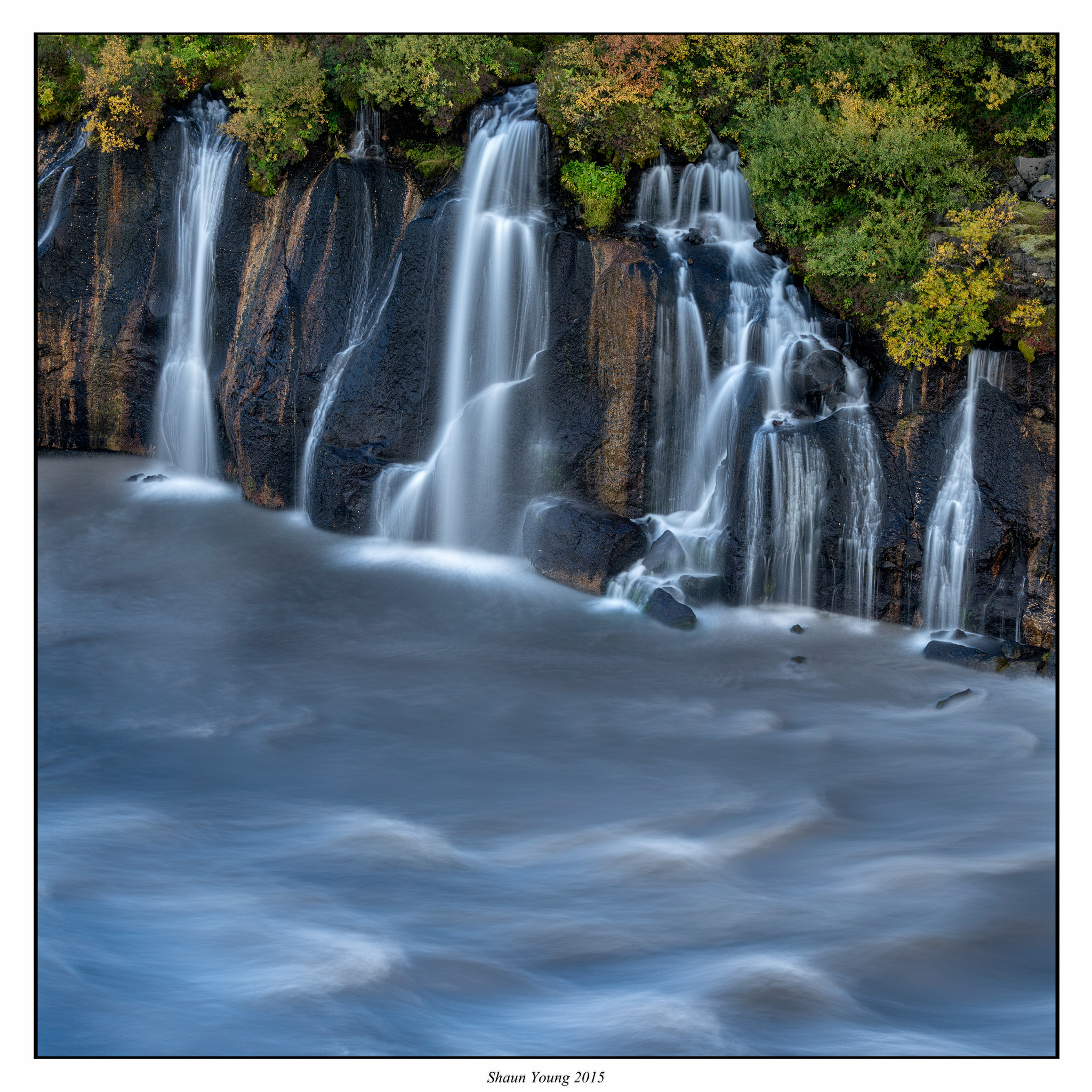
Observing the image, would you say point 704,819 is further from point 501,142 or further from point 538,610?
point 501,142

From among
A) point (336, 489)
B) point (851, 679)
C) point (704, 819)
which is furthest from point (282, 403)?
point (704, 819)

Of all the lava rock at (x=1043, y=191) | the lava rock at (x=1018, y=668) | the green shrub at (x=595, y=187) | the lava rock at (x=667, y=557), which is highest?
the green shrub at (x=595, y=187)

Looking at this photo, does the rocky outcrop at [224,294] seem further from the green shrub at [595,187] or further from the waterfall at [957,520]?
the waterfall at [957,520]

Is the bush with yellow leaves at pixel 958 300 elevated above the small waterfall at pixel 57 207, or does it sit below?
below

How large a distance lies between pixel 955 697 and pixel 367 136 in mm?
13024

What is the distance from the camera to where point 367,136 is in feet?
61.7

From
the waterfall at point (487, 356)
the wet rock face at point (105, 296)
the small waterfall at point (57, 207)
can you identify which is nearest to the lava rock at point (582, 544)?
the waterfall at point (487, 356)

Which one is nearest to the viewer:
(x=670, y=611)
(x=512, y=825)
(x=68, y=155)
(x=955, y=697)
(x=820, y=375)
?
(x=512, y=825)

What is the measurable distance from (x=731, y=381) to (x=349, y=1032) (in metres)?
11.4

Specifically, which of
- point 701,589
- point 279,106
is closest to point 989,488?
point 701,589

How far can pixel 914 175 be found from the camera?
1498 centimetres

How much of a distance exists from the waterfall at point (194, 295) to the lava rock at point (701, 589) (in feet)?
33.0

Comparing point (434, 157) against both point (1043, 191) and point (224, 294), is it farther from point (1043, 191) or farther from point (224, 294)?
point (1043, 191)

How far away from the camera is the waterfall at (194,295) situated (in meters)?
20.4
